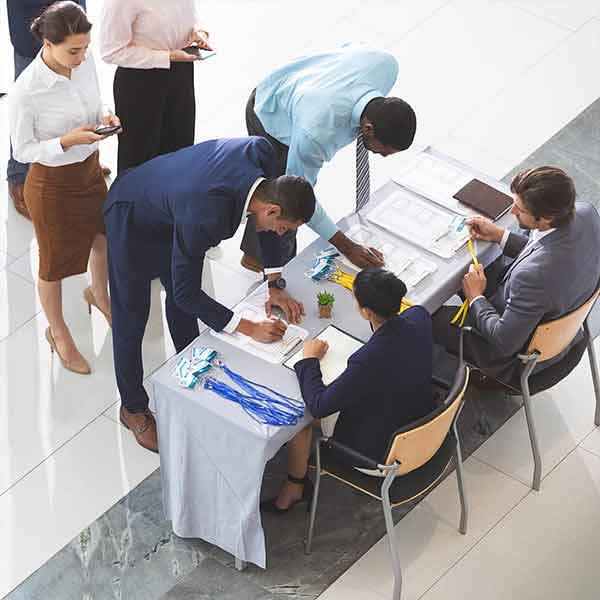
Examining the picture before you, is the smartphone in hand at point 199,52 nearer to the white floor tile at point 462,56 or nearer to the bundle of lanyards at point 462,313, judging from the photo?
the bundle of lanyards at point 462,313

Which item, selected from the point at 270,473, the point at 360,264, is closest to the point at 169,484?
the point at 270,473

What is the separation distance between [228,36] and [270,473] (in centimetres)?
299

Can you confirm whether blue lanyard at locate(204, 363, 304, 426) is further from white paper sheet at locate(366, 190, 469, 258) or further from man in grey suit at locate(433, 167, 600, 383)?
white paper sheet at locate(366, 190, 469, 258)

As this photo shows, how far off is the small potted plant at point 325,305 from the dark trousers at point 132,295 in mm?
573

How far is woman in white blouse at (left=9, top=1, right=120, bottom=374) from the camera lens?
4.20 meters

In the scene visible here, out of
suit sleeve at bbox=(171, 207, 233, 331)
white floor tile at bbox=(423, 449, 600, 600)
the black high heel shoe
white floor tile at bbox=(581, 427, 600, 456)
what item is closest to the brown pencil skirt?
suit sleeve at bbox=(171, 207, 233, 331)

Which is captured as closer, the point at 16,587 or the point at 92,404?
the point at 16,587

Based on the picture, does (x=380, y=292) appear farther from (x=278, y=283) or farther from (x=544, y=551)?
(x=544, y=551)

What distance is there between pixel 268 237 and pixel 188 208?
0.67m

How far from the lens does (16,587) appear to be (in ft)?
13.9

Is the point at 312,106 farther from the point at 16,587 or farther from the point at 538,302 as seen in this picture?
the point at 16,587

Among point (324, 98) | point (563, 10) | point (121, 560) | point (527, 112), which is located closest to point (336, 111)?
point (324, 98)

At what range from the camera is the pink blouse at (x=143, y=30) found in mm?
4613

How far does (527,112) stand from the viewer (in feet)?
20.4
